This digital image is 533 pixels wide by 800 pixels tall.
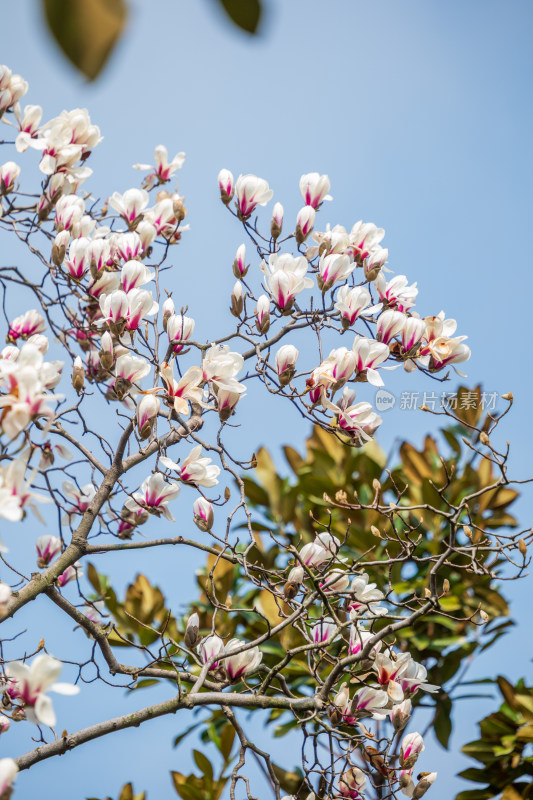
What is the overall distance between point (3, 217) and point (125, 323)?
0.54 m

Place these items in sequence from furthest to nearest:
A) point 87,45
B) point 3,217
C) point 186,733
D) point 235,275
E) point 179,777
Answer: point 186,733
point 179,777
point 3,217
point 235,275
point 87,45

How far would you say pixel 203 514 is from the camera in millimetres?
1438

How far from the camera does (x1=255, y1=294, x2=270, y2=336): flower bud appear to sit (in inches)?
60.5

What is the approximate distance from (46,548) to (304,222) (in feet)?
3.15

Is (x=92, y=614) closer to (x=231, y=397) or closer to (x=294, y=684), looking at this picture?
(x=231, y=397)

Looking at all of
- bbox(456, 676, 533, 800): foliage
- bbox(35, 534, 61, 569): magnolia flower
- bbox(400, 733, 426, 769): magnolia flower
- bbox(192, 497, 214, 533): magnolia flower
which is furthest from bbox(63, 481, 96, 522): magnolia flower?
bbox(456, 676, 533, 800): foliage

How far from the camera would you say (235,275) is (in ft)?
5.30

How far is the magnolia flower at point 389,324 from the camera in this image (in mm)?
1518

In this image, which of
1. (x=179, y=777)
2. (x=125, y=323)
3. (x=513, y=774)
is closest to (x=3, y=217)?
(x=125, y=323)

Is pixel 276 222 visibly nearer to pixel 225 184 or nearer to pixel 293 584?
pixel 225 184

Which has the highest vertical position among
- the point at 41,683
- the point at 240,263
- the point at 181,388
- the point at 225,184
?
the point at 225,184

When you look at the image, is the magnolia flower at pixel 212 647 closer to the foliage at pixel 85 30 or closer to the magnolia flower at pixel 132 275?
the magnolia flower at pixel 132 275

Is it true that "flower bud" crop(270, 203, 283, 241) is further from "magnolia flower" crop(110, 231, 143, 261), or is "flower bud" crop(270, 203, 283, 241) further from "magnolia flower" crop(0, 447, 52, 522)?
"magnolia flower" crop(0, 447, 52, 522)

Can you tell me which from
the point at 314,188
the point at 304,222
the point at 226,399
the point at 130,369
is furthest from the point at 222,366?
the point at 314,188
